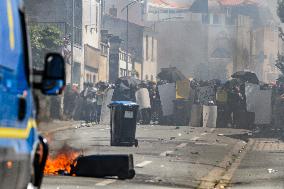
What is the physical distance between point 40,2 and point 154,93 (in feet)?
80.2

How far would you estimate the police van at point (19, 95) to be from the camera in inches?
249

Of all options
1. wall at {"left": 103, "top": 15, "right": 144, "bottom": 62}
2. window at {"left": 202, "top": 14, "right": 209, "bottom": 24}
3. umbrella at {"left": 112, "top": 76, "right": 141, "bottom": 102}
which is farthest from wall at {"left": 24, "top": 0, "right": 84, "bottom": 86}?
window at {"left": 202, "top": 14, "right": 209, "bottom": 24}

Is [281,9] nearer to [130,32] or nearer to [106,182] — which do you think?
[106,182]

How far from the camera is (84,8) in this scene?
75125 millimetres

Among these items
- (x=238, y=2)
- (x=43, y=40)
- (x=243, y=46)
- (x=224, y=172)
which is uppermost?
(x=238, y=2)

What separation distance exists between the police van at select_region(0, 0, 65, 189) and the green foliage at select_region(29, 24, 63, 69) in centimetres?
4295

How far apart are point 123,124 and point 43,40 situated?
28994mm

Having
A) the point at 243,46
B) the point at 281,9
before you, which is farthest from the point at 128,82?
the point at 243,46

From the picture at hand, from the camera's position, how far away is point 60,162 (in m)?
17.0

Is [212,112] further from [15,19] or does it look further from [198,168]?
[15,19]

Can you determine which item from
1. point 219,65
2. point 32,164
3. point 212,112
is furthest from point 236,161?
point 219,65

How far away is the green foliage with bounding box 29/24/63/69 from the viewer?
5169 cm

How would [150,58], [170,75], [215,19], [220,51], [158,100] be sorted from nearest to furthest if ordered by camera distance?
[158,100], [170,75], [150,58], [220,51], [215,19]

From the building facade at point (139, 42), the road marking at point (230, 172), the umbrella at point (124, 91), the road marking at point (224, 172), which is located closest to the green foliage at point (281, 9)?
the umbrella at point (124, 91)
